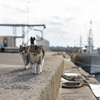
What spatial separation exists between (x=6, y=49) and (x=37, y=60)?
21948 mm

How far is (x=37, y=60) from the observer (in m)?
3.35

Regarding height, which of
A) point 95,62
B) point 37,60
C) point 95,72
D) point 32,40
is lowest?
point 95,72

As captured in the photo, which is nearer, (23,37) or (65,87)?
(65,87)

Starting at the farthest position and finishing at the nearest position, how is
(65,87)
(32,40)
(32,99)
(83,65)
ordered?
1. (83,65)
2. (65,87)
3. (32,40)
4. (32,99)

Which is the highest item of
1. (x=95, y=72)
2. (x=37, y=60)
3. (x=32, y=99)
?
(x=37, y=60)

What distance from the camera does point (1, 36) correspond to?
29.5 meters

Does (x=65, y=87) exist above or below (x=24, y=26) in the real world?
below

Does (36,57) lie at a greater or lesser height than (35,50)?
lesser

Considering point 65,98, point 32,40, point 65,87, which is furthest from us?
point 65,87

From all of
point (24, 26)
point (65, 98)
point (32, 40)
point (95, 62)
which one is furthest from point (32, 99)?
point (24, 26)

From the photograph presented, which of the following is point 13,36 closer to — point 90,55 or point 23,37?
point 23,37

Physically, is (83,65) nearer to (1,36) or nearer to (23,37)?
(23,37)

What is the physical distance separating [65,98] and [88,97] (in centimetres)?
66

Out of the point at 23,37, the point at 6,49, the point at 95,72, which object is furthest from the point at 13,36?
the point at 95,72
